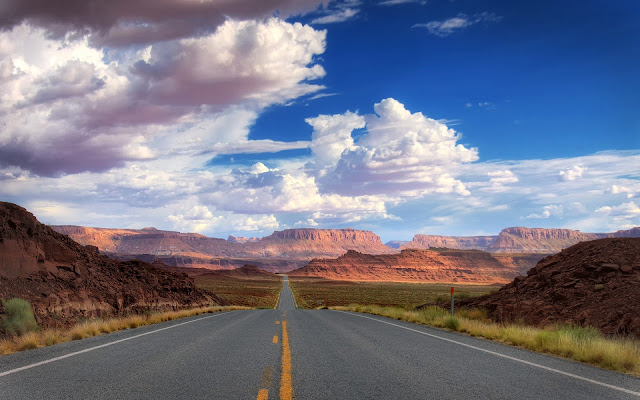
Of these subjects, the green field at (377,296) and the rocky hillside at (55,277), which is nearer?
the rocky hillside at (55,277)

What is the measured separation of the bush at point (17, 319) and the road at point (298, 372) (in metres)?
4.13

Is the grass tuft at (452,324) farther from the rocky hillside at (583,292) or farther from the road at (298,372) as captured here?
the road at (298,372)

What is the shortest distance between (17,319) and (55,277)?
6.02 m

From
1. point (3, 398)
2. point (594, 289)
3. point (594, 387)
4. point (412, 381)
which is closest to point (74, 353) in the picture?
point (3, 398)

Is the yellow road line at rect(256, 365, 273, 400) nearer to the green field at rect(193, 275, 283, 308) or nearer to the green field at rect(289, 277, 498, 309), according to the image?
the green field at rect(289, 277, 498, 309)

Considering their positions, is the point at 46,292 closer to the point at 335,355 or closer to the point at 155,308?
the point at 155,308

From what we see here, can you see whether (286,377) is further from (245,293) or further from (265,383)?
(245,293)

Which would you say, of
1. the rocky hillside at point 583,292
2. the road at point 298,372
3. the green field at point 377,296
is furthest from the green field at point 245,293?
the road at point 298,372

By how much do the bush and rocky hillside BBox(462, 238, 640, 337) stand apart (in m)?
17.8

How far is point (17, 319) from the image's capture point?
1467 cm

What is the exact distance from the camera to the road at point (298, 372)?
6188 mm

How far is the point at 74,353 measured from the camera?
9734mm

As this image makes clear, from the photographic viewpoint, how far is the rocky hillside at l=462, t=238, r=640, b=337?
1536cm

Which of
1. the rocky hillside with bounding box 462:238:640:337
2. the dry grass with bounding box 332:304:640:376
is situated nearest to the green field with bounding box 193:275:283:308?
the rocky hillside with bounding box 462:238:640:337
